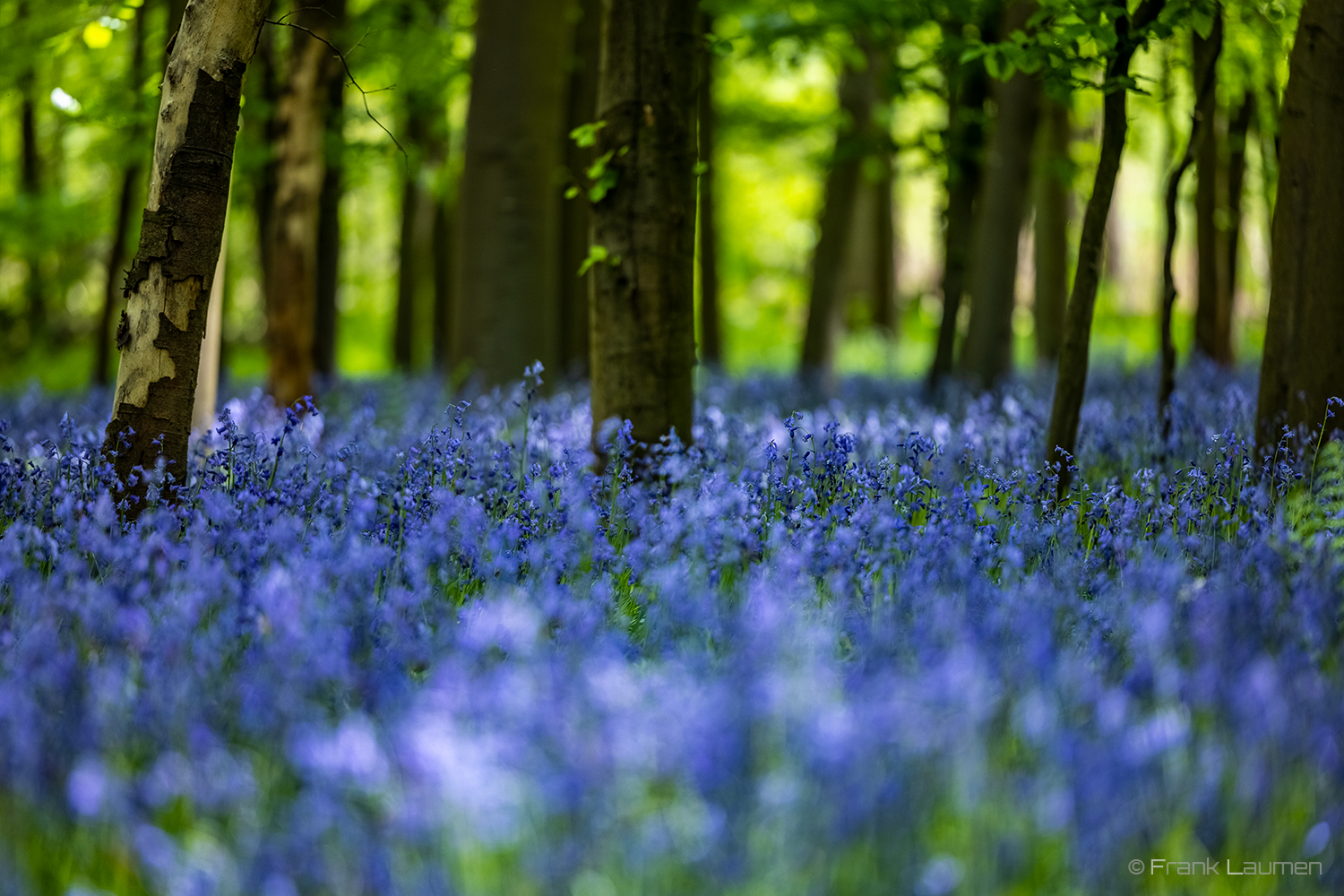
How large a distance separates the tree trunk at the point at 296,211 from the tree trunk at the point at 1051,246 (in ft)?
24.1

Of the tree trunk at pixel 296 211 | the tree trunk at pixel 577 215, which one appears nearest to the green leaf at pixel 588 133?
the tree trunk at pixel 296 211

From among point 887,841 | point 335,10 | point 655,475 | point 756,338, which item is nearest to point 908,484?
point 655,475

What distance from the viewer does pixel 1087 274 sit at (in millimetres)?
5066

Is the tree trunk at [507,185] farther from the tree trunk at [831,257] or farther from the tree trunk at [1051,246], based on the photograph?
the tree trunk at [1051,246]

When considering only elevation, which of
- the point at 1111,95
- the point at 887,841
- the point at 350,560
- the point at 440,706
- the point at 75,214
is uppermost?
the point at 75,214

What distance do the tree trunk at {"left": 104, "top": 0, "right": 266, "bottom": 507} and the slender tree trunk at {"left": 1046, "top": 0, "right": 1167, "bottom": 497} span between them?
3654mm

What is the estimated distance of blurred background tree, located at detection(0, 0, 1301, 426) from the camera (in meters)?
7.74

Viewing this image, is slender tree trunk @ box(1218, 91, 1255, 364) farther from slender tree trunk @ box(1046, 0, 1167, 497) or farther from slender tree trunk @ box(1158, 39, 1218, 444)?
slender tree trunk @ box(1046, 0, 1167, 497)

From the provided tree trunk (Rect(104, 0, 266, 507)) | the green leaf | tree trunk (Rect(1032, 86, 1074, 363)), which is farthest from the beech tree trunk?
tree trunk (Rect(104, 0, 266, 507))

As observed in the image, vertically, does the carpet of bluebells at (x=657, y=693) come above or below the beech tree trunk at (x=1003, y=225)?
below

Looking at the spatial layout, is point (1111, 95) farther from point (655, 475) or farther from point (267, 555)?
point (267, 555)

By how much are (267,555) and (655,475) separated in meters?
2.08

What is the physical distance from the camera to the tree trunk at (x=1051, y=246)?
11.6m

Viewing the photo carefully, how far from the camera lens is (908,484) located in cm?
382
